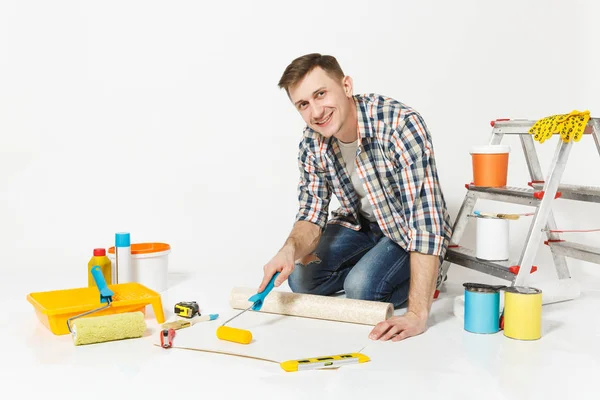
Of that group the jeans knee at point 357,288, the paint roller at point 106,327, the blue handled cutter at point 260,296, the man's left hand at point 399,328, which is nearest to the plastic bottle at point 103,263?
the paint roller at point 106,327

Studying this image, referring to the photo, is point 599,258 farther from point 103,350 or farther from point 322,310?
point 103,350

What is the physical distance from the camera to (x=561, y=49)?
4555 mm

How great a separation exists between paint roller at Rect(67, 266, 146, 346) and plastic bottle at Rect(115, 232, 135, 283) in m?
0.68

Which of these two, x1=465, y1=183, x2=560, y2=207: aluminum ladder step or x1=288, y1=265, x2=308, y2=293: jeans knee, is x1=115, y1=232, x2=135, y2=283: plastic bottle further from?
x1=465, y1=183, x2=560, y2=207: aluminum ladder step

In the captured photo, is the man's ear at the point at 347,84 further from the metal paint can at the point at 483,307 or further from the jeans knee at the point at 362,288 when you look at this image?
the metal paint can at the point at 483,307

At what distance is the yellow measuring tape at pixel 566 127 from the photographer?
2.89m

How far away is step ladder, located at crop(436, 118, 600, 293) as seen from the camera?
291cm

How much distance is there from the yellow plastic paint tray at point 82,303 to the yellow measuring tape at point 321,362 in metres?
0.75

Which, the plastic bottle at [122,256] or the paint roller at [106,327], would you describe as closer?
the paint roller at [106,327]

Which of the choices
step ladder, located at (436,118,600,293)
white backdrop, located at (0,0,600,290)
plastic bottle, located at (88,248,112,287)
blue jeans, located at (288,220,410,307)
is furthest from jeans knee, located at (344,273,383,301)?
white backdrop, located at (0,0,600,290)

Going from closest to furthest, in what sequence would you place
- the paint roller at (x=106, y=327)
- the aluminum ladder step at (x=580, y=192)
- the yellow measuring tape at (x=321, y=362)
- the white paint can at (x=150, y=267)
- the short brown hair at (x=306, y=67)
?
the yellow measuring tape at (x=321, y=362) < the paint roller at (x=106, y=327) < the short brown hair at (x=306, y=67) < the aluminum ladder step at (x=580, y=192) < the white paint can at (x=150, y=267)

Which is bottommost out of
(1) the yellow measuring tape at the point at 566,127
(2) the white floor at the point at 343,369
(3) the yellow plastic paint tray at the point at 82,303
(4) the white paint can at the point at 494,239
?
(2) the white floor at the point at 343,369

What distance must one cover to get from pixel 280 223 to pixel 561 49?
6.78 feet

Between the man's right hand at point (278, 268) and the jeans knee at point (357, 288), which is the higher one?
the man's right hand at point (278, 268)
